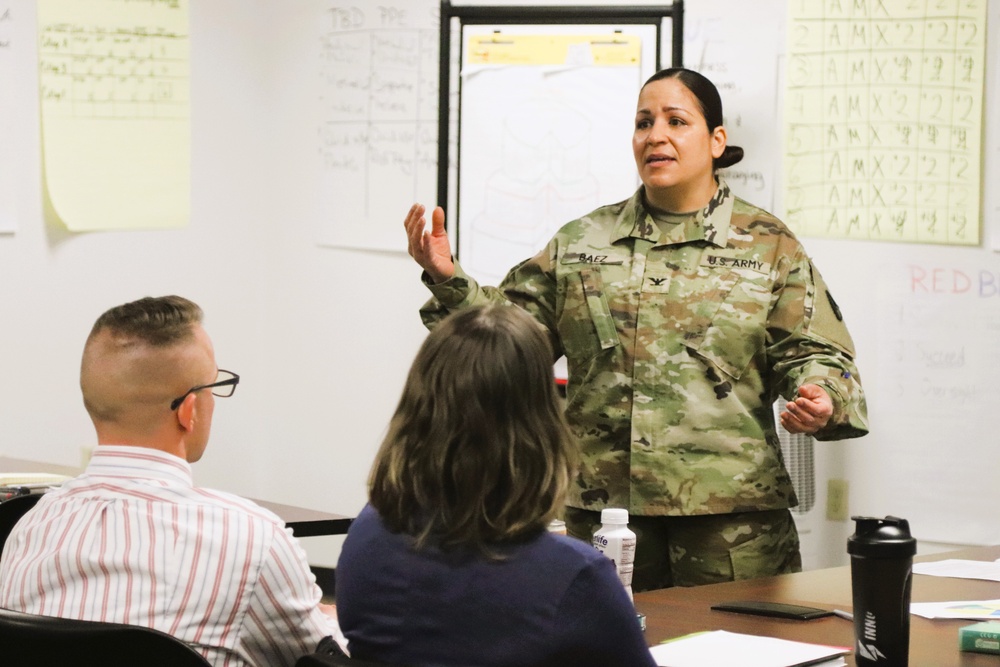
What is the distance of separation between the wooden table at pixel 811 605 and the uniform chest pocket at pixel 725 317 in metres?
0.60

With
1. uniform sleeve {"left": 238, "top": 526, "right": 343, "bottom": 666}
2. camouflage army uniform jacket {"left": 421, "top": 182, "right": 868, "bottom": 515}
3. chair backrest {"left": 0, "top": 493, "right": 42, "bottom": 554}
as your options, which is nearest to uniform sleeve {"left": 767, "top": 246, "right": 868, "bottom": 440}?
camouflage army uniform jacket {"left": 421, "top": 182, "right": 868, "bottom": 515}

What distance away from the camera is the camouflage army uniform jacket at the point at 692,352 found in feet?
8.63

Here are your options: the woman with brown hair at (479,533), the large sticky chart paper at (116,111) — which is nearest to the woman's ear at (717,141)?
the woman with brown hair at (479,533)

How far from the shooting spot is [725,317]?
2.65m

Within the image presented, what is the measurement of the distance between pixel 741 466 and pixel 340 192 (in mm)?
2254

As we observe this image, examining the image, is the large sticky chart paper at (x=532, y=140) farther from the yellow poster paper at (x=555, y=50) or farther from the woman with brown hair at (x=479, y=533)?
the woman with brown hair at (x=479, y=533)

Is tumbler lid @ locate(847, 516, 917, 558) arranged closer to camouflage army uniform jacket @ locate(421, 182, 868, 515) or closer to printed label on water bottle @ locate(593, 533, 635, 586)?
printed label on water bottle @ locate(593, 533, 635, 586)

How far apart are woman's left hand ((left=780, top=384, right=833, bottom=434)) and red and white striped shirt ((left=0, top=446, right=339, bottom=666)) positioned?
1135 mm

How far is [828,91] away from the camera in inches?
141

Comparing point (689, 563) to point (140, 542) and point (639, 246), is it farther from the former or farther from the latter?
point (140, 542)

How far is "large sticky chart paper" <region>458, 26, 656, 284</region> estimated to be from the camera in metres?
3.75

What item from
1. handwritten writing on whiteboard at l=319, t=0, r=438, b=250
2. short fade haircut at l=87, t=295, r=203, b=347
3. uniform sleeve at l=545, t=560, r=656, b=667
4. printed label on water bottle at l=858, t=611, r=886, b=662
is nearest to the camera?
uniform sleeve at l=545, t=560, r=656, b=667

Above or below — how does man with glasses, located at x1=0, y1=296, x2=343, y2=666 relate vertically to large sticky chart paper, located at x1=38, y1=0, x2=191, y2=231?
below

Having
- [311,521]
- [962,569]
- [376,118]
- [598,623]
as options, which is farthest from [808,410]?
[376,118]
